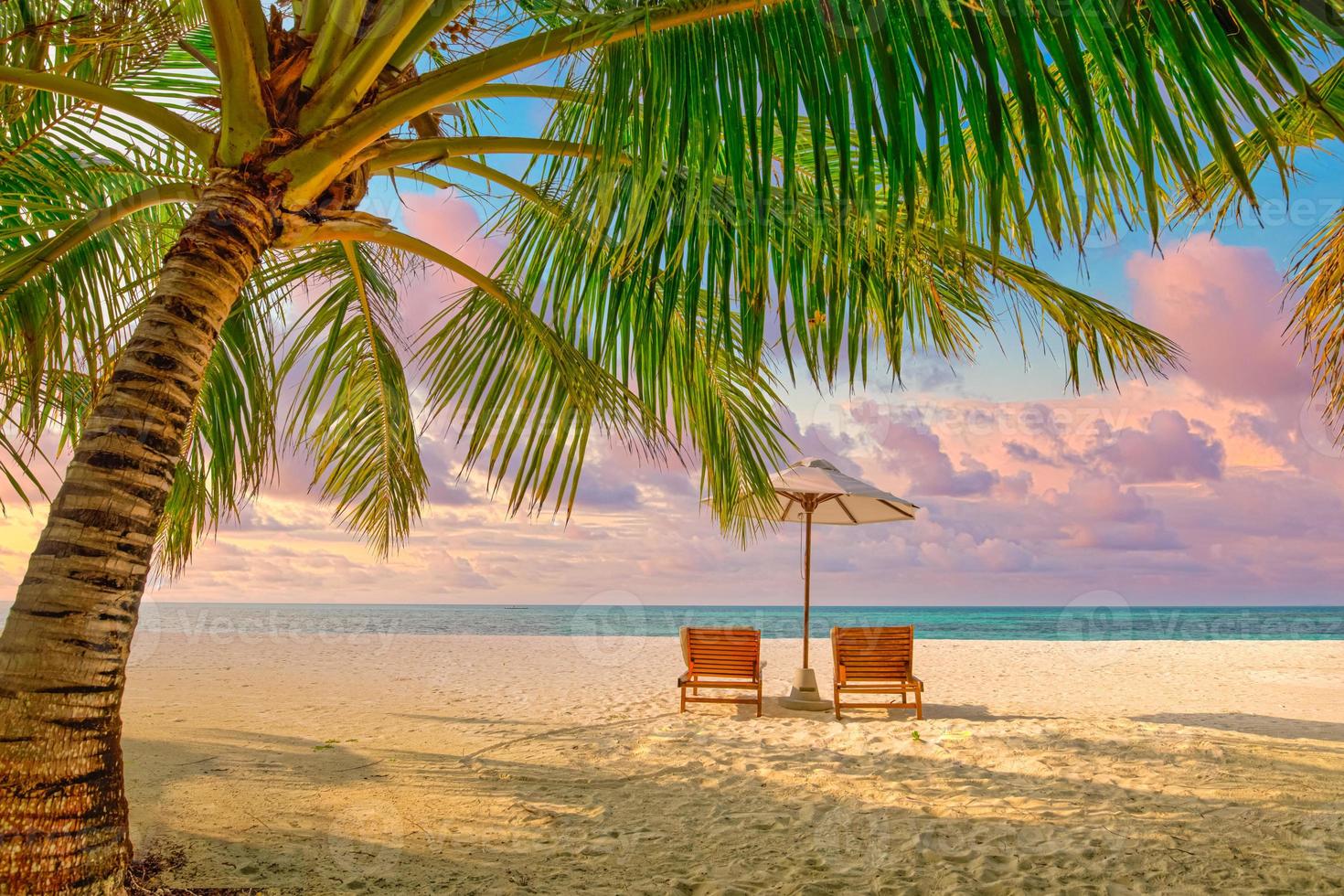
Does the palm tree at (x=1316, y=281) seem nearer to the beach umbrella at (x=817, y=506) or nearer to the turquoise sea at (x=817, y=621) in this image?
the beach umbrella at (x=817, y=506)

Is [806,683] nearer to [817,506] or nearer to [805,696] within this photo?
[805,696]

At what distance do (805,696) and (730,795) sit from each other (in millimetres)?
2934

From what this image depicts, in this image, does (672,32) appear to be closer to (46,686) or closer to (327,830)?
(46,686)

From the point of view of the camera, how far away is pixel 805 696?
22.5ft

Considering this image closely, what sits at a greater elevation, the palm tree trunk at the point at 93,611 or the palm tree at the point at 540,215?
the palm tree at the point at 540,215

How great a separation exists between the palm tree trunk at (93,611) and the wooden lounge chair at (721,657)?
4708 millimetres

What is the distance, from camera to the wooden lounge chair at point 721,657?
254 inches

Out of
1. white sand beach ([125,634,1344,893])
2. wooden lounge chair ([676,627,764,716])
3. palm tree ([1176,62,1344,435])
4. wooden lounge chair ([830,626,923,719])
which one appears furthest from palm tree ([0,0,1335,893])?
wooden lounge chair ([830,626,923,719])

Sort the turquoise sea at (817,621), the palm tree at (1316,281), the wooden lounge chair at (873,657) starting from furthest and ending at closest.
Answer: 1. the turquoise sea at (817,621)
2. the wooden lounge chair at (873,657)
3. the palm tree at (1316,281)

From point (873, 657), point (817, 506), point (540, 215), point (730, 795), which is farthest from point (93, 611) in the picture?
point (817, 506)

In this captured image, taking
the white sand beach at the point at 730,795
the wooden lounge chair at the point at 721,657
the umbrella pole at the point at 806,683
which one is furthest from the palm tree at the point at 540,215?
the umbrella pole at the point at 806,683

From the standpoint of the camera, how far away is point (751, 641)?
6480 mm

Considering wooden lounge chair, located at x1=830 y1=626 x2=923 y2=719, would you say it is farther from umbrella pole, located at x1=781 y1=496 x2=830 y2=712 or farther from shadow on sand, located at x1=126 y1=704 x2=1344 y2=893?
shadow on sand, located at x1=126 y1=704 x2=1344 y2=893

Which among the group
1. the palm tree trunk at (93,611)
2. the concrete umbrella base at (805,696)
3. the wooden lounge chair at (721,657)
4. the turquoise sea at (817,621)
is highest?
the palm tree trunk at (93,611)
